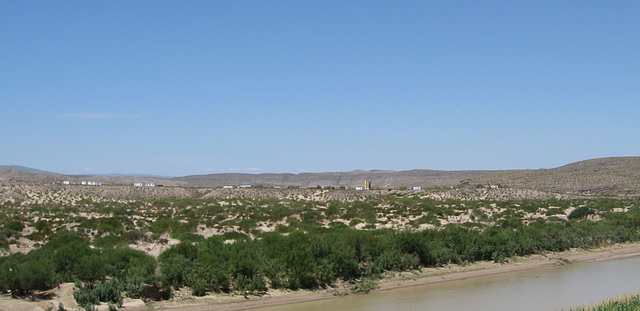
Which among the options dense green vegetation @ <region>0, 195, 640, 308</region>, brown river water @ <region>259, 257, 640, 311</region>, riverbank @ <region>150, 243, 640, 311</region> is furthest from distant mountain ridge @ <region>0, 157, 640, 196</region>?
brown river water @ <region>259, 257, 640, 311</region>

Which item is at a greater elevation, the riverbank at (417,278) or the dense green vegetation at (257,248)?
the dense green vegetation at (257,248)

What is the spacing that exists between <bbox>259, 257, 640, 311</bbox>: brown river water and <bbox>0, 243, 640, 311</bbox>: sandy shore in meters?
0.44

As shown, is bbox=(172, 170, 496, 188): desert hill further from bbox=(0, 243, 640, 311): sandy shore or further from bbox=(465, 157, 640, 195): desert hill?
bbox=(0, 243, 640, 311): sandy shore

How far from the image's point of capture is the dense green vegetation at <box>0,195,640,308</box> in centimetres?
1727

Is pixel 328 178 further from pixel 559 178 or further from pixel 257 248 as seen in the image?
pixel 257 248

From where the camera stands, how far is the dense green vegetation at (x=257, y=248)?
17.3 meters

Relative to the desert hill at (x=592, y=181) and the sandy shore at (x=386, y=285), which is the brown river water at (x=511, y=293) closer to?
the sandy shore at (x=386, y=285)

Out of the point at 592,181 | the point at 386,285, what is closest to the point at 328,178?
the point at 592,181

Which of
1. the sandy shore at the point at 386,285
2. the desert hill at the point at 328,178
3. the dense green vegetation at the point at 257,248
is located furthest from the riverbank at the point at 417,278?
the desert hill at the point at 328,178

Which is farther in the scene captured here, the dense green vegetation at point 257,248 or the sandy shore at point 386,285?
the dense green vegetation at point 257,248

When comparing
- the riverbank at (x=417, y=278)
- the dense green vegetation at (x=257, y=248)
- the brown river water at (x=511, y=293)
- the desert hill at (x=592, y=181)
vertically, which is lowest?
the brown river water at (x=511, y=293)

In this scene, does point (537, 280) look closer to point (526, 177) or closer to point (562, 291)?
point (562, 291)

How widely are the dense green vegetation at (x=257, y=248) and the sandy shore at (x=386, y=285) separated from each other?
0.37 m

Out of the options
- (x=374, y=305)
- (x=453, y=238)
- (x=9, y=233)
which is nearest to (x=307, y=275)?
(x=374, y=305)
